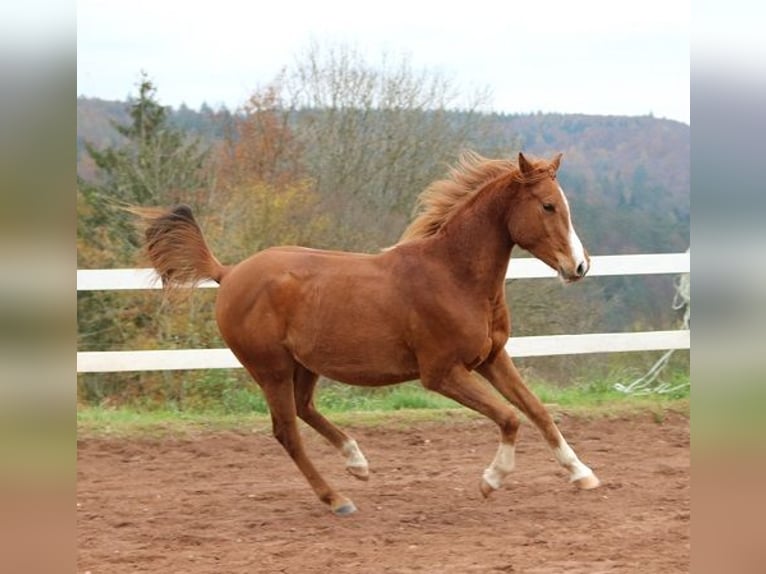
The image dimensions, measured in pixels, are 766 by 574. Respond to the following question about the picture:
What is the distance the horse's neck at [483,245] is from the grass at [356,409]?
262 cm

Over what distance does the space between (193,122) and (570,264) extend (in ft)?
37.4

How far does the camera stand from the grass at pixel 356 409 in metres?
8.09

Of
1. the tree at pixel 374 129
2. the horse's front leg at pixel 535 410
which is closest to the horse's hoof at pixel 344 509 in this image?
the horse's front leg at pixel 535 410

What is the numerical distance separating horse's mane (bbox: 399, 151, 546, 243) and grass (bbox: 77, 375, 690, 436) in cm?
244

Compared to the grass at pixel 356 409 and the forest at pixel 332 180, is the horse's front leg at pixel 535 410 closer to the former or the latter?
the grass at pixel 356 409

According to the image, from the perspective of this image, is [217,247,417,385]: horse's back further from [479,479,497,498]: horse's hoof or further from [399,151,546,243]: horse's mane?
[479,479,497,498]: horse's hoof

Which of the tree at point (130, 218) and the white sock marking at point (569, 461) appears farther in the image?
the tree at point (130, 218)

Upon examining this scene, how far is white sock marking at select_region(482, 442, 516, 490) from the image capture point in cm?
561

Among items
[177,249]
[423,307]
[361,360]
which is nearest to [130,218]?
[177,249]

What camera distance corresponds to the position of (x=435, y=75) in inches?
645

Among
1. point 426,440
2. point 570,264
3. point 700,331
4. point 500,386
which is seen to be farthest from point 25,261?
point 426,440

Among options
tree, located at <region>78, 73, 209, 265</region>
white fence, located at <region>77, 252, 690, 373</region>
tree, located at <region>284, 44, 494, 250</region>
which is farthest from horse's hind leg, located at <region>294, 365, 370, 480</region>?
tree, located at <region>284, 44, 494, 250</region>

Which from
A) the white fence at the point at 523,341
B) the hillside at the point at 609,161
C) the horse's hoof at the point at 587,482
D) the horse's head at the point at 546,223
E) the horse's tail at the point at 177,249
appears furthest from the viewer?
the hillside at the point at 609,161

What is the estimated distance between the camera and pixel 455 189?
20.3 feet
